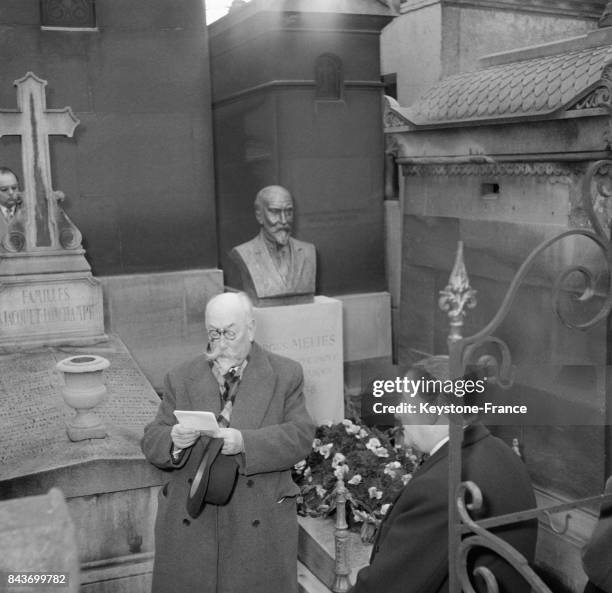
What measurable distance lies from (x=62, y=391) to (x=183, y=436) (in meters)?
2.34

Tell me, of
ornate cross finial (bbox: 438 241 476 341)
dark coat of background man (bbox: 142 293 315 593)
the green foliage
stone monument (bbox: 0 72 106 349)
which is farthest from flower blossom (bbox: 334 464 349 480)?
stone monument (bbox: 0 72 106 349)

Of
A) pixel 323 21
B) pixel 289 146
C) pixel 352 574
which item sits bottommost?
pixel 352 574

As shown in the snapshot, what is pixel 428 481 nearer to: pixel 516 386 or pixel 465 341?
pixel 465 341

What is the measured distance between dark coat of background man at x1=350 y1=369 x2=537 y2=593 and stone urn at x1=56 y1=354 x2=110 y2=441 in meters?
2.84

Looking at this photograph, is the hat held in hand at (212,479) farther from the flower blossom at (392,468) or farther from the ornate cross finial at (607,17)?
the ornate cross finial at (607,17)

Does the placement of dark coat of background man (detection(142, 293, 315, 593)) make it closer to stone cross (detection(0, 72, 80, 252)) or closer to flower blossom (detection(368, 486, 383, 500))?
flower blossom (detection(368, 486, 383, 500))

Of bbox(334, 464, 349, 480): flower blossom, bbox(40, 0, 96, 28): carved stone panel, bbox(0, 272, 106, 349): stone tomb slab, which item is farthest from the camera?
bbox(40, 0, 96, 28): carved stone panel

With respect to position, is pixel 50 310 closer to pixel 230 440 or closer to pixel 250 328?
pixel 250 328

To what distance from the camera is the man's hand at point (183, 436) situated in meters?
3.38

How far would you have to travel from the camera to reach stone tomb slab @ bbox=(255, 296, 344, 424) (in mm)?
7336

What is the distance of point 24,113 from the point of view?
868 cm

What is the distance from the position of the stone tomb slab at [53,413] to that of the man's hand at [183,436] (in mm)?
1661

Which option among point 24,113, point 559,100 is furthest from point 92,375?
point 24,113

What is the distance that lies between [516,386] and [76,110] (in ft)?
20.2
